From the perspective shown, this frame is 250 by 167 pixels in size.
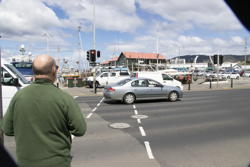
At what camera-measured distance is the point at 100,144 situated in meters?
5.34

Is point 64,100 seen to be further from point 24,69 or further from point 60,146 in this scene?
point 24,69

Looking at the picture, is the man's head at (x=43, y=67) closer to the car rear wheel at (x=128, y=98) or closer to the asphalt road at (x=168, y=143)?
the asphalt road at (x=168, y=143)

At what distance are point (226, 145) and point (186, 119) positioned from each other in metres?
2.95

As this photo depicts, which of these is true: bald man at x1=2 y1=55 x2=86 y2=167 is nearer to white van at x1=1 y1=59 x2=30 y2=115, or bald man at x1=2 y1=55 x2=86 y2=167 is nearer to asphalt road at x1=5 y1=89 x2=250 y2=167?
asphalt road at x1=5 y1=89 x2=250 y2=167

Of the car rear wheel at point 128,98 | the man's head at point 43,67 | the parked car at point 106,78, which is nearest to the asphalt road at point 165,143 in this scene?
the man's head at point 43,67

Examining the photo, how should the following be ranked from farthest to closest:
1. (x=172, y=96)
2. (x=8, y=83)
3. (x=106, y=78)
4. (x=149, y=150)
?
(x=106, y=78), (x=172, y=96), (x=8, y=83), (x=149, y=150)

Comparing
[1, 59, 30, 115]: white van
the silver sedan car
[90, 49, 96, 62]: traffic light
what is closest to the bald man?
[1, 59, 30, 115]: white van

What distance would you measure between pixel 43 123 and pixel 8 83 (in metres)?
6.51

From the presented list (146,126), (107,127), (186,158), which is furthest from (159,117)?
(186,158)

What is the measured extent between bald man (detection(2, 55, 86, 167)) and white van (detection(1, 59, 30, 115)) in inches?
229

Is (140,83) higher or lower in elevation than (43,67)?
lower

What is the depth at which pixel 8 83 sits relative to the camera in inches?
295

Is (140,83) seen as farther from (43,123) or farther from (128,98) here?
(43,123)

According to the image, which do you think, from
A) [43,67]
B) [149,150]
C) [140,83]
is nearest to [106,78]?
[140,83]
